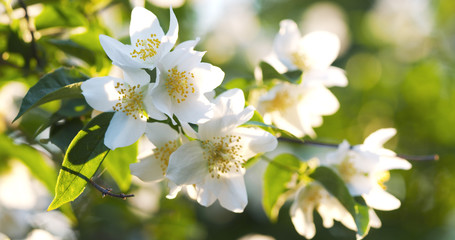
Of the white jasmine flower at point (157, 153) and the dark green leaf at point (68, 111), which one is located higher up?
the dark green leaf at point (68, 111)

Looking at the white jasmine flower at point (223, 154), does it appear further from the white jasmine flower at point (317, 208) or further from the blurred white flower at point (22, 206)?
the blurred white flower at point (22, 206)

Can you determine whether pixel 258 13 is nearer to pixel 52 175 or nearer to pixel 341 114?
pixel 341 114

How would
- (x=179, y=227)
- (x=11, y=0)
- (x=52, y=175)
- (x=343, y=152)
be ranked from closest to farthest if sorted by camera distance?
(x=343, y=152), (x=11, y=0), (x=52, y=175), (x=179, y=227)

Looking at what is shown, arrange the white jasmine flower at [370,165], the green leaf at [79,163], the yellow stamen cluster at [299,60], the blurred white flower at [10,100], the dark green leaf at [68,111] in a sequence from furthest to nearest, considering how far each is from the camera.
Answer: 1. the blurred white flower at [10,100]
2. the yellow stamen cluster at [299,60]
3. the white jasmine flower at [370,165]
4. the dark green leaf at [68,111]
5. the green leaf at [79,163]

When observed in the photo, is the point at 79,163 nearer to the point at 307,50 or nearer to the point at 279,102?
the point at 279,102

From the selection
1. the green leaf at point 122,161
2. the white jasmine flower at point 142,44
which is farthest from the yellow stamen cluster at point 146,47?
the green leaf at point 122,161

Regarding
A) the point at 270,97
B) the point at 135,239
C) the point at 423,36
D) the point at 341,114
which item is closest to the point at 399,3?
the point at 423,36
